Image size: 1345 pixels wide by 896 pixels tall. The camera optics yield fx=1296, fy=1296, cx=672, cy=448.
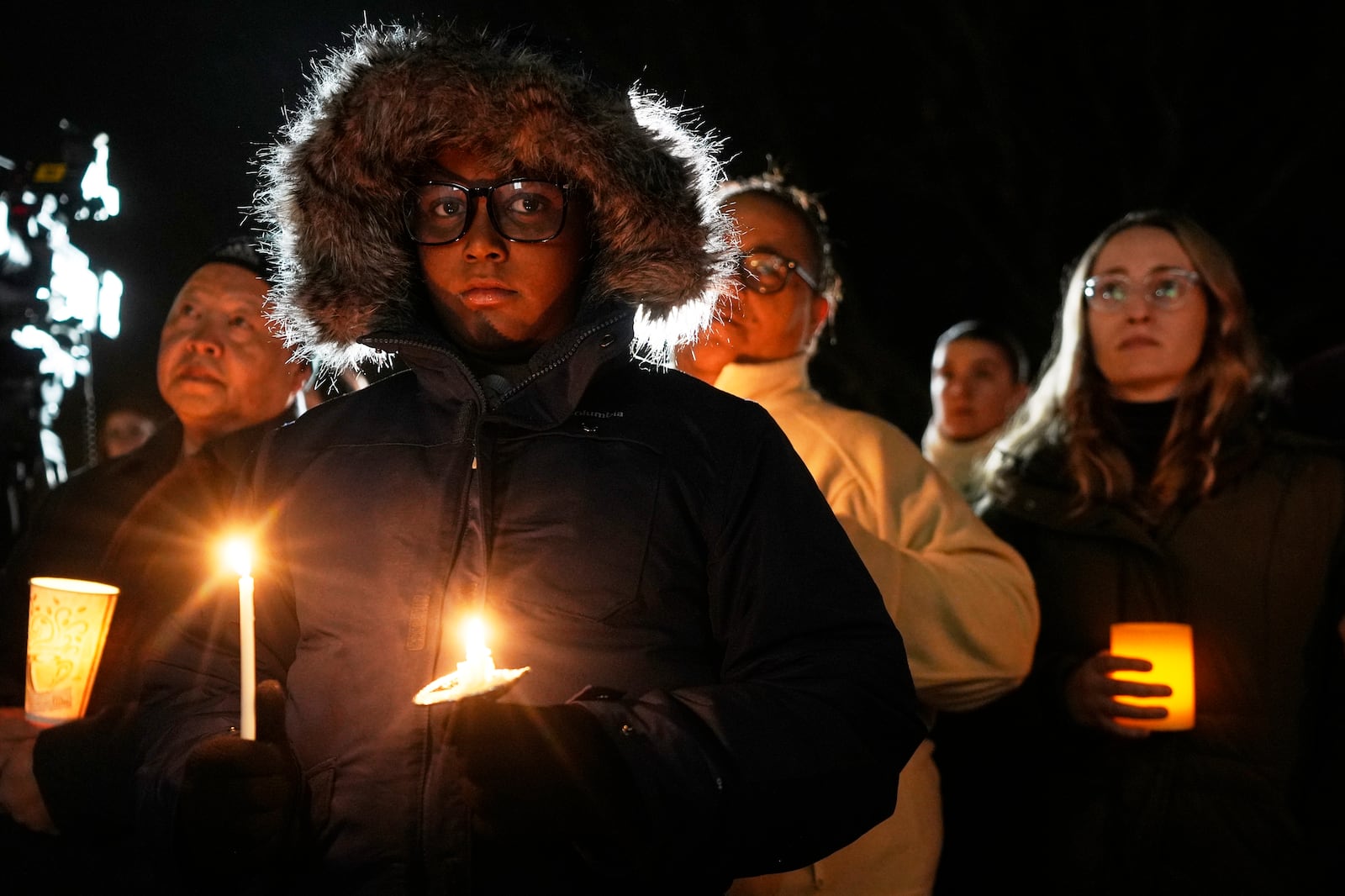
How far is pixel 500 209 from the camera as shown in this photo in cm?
232

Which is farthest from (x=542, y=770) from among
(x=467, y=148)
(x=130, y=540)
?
(x=130, y=540)

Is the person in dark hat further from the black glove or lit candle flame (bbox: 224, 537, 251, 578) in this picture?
the black glove

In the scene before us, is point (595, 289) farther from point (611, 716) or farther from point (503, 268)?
point (611, 716)

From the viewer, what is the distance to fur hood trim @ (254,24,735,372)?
241 centimetres

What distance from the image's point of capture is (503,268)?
2.30m

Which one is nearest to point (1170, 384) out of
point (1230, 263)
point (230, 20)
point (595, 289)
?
point (1230, 263)

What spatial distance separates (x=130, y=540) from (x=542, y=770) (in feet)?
6.42

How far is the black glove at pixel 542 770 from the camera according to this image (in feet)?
5.50

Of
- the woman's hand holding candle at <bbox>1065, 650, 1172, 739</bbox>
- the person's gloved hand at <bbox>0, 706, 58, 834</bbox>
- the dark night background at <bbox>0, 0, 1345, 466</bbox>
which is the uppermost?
the dark night background at <bbox>0, 0, 1345, 466</bbox>

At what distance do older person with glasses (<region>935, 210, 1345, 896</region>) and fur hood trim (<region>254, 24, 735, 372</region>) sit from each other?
138 centimetres

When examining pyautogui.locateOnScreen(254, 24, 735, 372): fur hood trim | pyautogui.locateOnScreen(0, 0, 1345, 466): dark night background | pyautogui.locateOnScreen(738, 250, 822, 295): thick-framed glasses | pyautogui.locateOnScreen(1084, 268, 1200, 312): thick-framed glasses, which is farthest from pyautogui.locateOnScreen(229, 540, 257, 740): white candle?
pyautogui.locateOnScreen(0, 0, 1345, 466): dark night background

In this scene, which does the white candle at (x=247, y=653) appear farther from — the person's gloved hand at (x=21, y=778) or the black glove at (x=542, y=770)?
the person's gloved hand at (x=21, y=778)

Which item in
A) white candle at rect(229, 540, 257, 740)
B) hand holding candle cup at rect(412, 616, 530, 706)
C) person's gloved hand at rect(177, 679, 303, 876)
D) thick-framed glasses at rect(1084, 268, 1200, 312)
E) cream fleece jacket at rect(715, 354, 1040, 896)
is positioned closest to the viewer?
hand holding candle cup at rect(412, 616, 530, 706)

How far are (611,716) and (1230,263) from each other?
2548 millimetres
